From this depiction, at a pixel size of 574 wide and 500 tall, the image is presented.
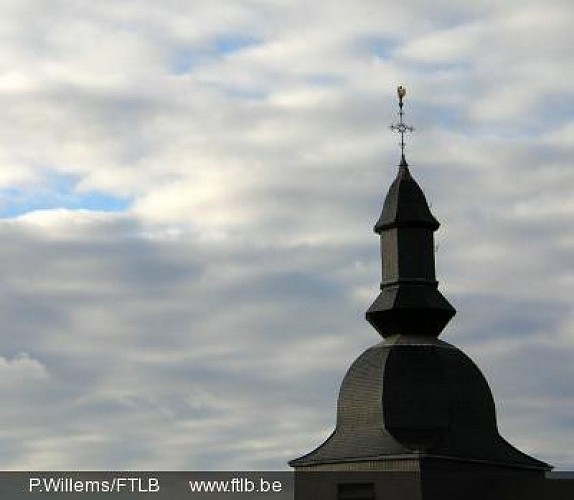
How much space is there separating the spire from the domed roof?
985 millimetres

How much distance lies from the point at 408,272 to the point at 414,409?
765cm

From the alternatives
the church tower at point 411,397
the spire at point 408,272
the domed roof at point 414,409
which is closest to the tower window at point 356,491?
the church tower at point 411,397

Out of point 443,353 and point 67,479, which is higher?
point 443,353

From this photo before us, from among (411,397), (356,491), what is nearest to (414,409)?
(411,397)

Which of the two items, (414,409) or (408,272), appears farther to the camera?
(408,272)

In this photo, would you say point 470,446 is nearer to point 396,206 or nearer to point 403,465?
point 403,465

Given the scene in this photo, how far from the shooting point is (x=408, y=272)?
9175 centimetres

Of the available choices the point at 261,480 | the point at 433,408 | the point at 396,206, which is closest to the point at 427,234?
the point at 396,206

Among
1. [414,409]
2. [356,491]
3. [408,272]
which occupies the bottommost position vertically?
[356,491]

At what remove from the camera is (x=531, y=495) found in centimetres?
8906

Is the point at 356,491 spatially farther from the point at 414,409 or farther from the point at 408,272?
the point at 408,272

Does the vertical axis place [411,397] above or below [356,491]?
above

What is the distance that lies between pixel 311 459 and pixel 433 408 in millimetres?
7038

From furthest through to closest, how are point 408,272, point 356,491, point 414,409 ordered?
point 408,272 < point 414,409 < point 356,491
